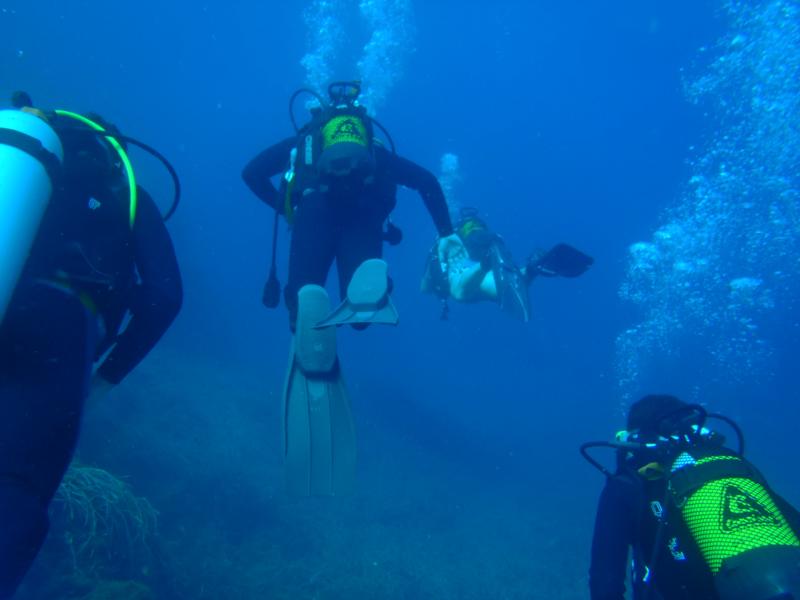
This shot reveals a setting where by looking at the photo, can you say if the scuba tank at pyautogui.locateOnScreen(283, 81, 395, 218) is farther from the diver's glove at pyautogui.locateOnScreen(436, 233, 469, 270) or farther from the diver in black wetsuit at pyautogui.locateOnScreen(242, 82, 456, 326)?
the diver's glove at pyautogui.locateOnScreen(436, 233, 469, 270)

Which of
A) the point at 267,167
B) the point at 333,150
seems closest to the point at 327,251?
the point at 333,150

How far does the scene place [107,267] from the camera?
7.29 feet

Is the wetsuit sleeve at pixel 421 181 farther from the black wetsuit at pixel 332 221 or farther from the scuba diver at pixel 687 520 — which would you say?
the scuba diver at pixel 687 520

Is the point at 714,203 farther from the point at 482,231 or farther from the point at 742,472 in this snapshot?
the point at 742,472

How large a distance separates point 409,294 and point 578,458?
2860 cm

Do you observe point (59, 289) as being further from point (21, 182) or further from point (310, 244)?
point (310, 244)

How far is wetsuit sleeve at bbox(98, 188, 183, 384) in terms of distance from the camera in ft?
8.03

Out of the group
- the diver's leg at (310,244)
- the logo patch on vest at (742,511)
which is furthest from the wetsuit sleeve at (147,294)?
the logo patch on vest at (742,511)

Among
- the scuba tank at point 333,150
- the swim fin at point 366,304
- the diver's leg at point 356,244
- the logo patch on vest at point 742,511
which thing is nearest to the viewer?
the logo patch on vest at point 742,511

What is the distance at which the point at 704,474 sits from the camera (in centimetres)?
240

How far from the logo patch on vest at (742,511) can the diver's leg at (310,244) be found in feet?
9.02

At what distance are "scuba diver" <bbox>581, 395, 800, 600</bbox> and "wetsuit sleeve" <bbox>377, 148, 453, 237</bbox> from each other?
2.64 meters

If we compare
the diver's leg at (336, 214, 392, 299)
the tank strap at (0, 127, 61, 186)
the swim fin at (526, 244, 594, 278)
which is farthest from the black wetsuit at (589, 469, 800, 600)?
the swim fin at (526, 244, 594, 278)

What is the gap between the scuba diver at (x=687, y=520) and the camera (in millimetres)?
2098
